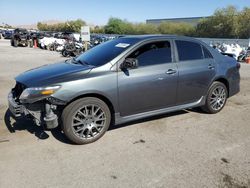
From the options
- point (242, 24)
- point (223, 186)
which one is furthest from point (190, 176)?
point (242, 24)

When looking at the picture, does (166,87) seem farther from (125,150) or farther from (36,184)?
(36,184)

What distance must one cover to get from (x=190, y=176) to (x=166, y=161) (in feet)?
1.51

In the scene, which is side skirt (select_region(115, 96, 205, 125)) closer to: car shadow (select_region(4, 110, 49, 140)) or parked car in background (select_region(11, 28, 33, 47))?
car shadow (select_region(4, 110, 49, 140))

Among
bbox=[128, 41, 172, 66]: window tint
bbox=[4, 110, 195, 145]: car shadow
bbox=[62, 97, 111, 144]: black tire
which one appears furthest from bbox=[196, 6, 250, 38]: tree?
bbox=[62, 97, 111, 144]: black tire

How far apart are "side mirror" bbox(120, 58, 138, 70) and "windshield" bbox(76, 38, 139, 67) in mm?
223

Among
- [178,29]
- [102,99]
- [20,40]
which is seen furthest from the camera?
[178,29]

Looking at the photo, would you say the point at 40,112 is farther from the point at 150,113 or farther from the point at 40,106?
the point at 150,113

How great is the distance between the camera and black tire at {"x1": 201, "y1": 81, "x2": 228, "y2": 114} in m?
5.92

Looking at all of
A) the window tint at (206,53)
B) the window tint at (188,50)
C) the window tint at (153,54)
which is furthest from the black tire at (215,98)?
the window tint at (153,54)

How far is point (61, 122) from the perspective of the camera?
4332mm

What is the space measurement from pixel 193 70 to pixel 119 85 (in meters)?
1.68

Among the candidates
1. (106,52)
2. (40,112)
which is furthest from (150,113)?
(40,112)

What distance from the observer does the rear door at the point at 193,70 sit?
5379 mm

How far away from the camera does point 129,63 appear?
4613mm
